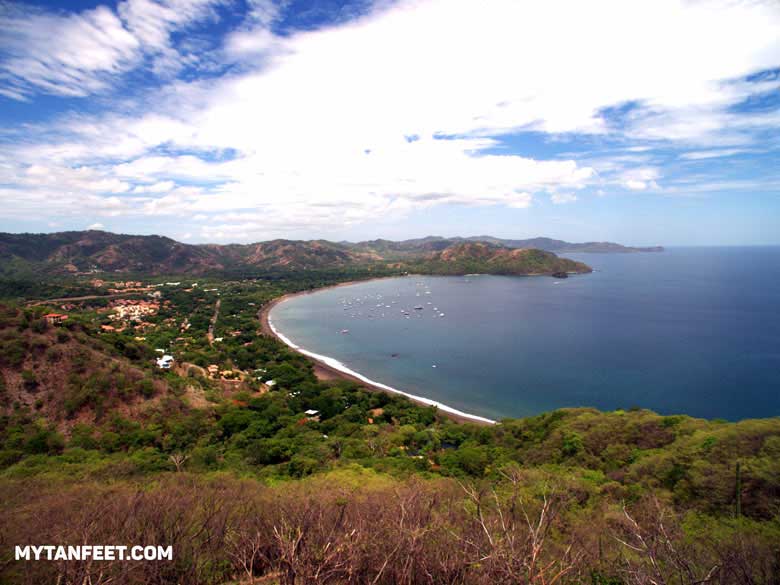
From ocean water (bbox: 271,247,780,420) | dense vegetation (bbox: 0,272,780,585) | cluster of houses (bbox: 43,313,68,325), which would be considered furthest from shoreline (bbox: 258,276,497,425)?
cluster of houses (bbox: 43,313,68,325)

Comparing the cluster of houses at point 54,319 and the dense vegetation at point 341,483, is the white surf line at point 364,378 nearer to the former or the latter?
the dense vegetation at point 341,483

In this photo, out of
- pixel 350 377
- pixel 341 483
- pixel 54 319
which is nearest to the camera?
pixel 341 483

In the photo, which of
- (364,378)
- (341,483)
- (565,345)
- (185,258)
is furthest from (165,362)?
(185,258)

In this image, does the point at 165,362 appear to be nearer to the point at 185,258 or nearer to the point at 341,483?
the point at 341,483

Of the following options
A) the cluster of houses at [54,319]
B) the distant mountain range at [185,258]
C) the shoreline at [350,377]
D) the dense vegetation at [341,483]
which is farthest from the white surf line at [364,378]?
the distant mountain range at [185,258]

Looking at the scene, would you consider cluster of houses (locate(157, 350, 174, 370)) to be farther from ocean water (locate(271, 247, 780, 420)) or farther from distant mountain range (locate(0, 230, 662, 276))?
distant mountain range (locate(0, 230, 662, 276))

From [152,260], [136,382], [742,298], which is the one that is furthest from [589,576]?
[152,260]
